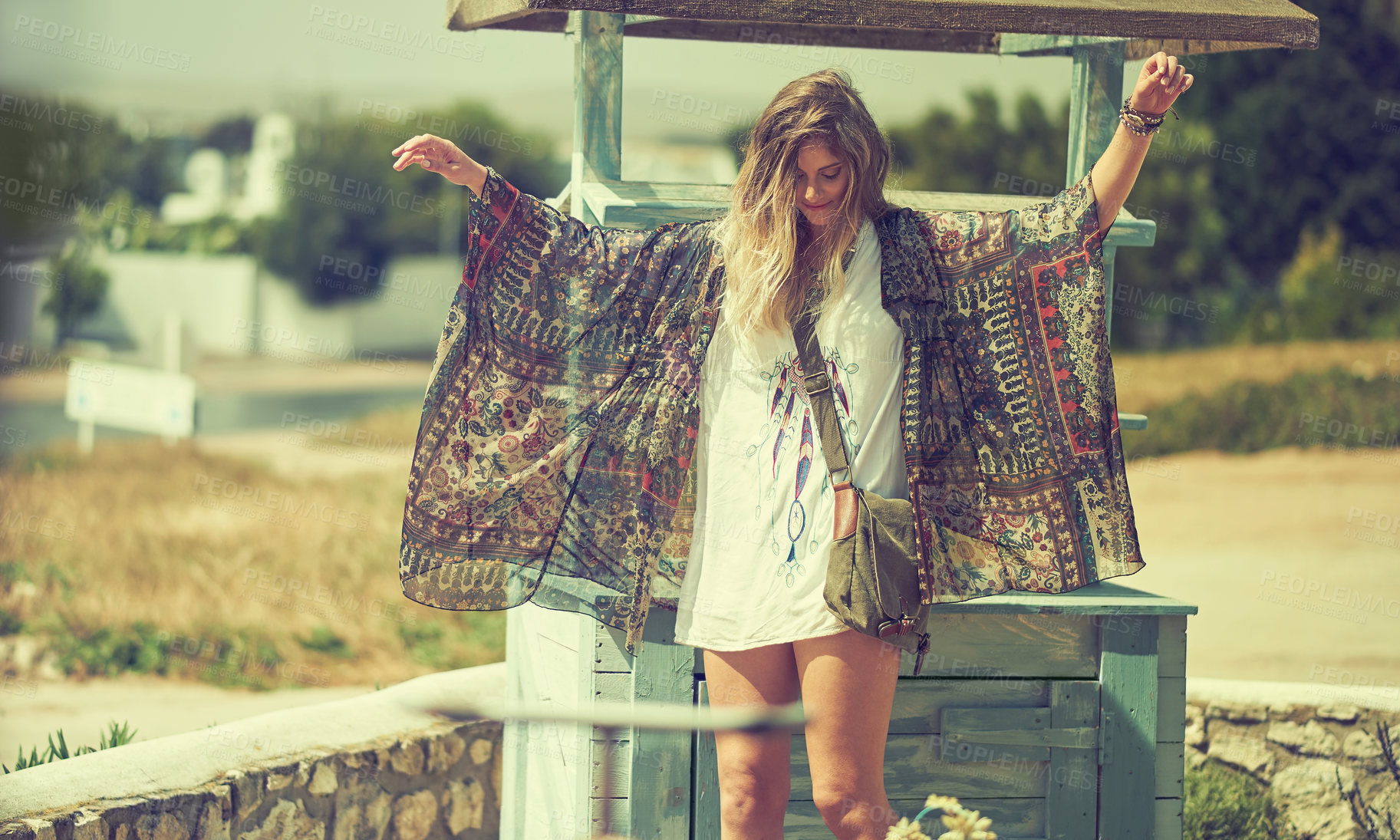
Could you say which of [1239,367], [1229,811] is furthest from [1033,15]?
[1239,367]

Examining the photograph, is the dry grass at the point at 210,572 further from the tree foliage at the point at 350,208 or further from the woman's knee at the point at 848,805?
the tree foliage at the point at 350,208

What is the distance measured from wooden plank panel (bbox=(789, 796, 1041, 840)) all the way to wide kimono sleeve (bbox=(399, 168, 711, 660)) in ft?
1.87

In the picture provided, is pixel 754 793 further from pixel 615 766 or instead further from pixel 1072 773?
pixel 1072 773

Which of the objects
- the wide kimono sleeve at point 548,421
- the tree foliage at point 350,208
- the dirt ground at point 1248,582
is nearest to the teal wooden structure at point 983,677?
the wide kimono sleeve at point 548,421

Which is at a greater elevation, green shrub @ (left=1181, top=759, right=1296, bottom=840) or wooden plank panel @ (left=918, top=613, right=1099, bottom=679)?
wooden plank panel @ (left=918, top=613, right=1099, bottom=679)

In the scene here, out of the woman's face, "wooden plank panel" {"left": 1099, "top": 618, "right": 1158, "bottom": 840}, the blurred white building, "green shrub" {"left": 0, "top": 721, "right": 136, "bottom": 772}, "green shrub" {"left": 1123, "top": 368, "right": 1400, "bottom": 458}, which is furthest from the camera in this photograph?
the blurred white building

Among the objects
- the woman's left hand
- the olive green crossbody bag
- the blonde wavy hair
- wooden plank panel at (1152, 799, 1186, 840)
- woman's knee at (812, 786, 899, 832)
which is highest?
the woman's left hand

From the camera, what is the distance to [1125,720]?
9.52 ft

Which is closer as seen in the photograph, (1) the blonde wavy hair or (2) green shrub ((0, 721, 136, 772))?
(1) the blonde wavy hair

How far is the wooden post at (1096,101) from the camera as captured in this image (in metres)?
3.24

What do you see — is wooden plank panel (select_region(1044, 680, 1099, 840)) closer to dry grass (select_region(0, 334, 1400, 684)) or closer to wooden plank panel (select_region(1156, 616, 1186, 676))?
wooden plank panel (select_region(1156, 616, 1186, 676))

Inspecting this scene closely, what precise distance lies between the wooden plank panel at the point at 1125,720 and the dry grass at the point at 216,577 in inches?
180

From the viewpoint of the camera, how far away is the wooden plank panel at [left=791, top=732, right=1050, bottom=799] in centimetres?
286

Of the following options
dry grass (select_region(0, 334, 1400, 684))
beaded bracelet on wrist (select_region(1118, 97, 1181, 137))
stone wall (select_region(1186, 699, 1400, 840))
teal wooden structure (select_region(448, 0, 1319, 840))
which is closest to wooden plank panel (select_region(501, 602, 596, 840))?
teal wooden structure (select_region(448, 0, 1319, 840))
